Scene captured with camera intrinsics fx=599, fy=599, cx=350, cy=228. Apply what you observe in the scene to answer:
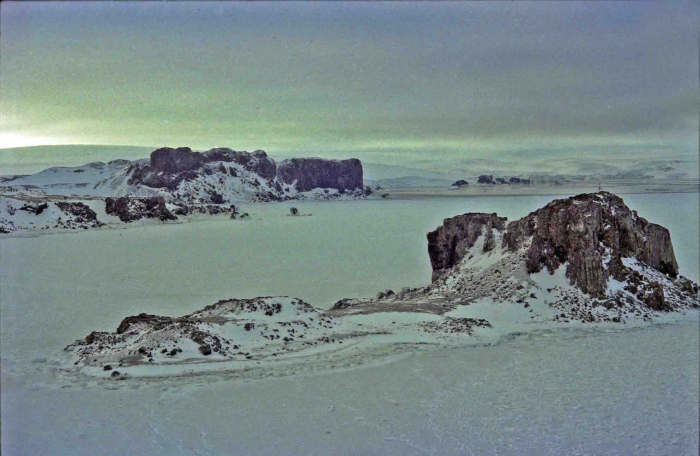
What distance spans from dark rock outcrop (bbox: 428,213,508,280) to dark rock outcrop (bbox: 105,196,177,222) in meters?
56.1

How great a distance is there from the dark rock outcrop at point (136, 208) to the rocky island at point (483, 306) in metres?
58.3

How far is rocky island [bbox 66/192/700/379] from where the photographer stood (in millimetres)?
17297

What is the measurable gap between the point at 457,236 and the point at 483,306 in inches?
316

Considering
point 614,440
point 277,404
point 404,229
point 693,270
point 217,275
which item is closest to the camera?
point 614,440

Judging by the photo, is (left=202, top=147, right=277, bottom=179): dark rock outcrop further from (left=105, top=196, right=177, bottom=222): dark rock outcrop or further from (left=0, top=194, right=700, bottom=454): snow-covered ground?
(left=0, top=194, right=700, bottom=454): snow-covered ground

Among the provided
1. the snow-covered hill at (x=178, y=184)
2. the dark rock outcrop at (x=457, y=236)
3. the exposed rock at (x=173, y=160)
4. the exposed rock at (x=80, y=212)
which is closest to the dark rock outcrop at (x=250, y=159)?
the snow-covered hill at (x=178, y=184)

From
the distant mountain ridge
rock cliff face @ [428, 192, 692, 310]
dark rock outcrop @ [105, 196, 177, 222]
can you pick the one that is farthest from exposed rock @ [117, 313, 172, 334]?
the distant mountain ridge

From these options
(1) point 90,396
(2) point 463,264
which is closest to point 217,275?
(2) point 463,264

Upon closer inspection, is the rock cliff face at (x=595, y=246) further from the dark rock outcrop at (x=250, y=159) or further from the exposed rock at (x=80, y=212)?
the dark rock outcrop at (x=250, y=159)

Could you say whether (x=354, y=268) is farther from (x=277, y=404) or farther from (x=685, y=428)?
(x=685, y=428)

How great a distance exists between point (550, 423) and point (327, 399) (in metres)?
4.96

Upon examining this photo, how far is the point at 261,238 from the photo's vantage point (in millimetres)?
58594

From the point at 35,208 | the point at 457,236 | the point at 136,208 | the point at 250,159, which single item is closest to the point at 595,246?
the point at 457,236

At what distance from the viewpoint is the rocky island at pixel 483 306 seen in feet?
56.7
